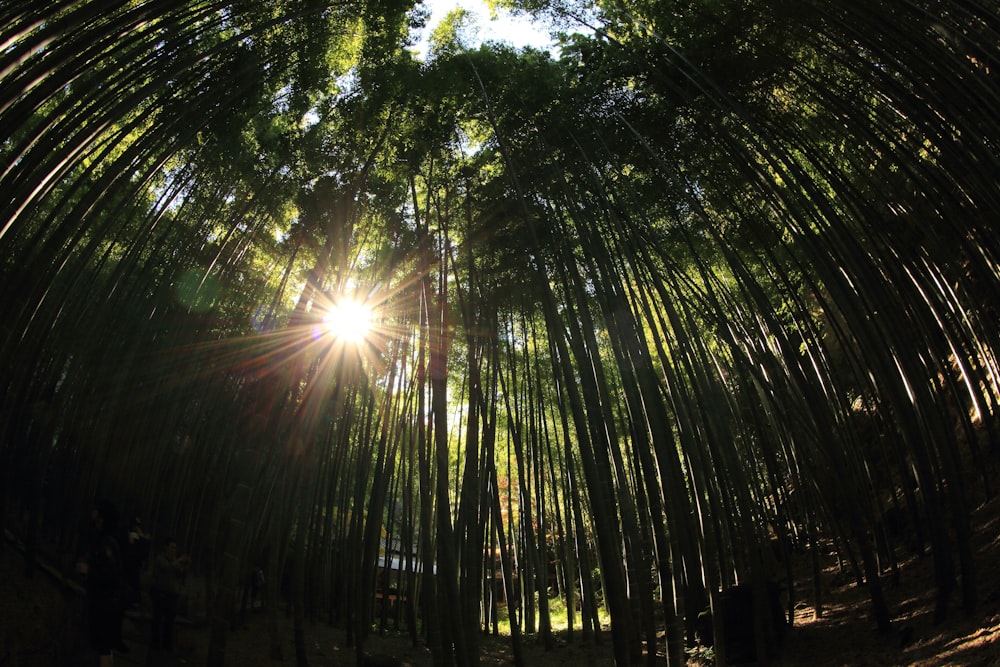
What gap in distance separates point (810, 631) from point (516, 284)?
10.4 feet

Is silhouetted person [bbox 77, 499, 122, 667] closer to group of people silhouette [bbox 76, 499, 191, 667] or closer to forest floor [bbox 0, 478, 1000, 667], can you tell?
group of people silhouette [bbox 76, 499, 191, 667]

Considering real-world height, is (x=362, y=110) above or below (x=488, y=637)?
above

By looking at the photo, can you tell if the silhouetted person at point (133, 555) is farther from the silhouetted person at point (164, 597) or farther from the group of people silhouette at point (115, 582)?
the silhouetted person at point (164, 597)

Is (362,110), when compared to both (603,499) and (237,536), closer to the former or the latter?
(237,536)

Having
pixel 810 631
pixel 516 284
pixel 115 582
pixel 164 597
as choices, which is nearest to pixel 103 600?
pixel 115 582

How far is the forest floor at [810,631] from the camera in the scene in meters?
2.81

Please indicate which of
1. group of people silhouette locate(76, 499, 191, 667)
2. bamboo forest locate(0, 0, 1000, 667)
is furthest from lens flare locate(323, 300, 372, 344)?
→ group of people silhouette locate(76, 499, 191, 667)

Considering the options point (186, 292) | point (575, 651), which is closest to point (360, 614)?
point (575, 651)

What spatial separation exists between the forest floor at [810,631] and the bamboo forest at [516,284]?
0.12 ft

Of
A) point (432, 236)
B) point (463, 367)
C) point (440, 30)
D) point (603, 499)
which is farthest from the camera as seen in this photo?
point (463, 367)

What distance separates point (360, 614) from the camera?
4430 millimetres

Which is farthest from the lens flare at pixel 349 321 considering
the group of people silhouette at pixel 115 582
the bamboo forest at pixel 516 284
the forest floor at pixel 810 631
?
the forest floor at pixel 810 631

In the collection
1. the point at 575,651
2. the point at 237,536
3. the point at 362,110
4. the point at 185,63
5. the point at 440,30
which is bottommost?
the point at 575,651

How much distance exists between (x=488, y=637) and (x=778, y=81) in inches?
276
